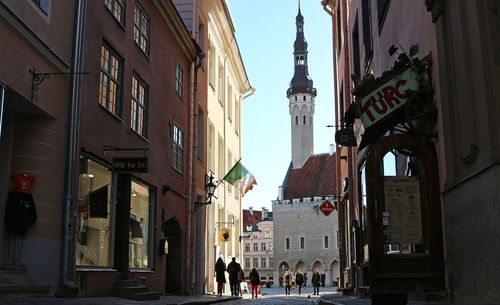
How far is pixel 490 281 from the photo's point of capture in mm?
6422

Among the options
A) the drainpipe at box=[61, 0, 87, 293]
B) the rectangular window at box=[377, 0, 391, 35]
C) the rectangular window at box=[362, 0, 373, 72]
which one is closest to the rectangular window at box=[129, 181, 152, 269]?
the drainpipe at box=[61, 0, 87, 293]

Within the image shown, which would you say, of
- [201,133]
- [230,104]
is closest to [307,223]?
[230,104]

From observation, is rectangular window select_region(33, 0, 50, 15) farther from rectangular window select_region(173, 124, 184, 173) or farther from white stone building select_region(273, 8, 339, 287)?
white stone building select_region(273, 8, 339, 287)

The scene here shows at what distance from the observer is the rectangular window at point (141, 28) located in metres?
16.1

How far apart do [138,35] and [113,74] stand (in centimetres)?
229

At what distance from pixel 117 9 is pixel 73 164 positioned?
15.6ft

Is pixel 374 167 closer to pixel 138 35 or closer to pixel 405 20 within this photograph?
pixel 405 20

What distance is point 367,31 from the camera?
1641 cm

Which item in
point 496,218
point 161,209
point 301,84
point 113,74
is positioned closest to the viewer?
point 496,218

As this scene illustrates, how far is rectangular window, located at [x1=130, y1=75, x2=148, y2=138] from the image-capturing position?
15.5 m

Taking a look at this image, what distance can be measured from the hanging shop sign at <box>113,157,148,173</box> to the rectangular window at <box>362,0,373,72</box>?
20.5 feet

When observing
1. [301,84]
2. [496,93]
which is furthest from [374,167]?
[301,84]

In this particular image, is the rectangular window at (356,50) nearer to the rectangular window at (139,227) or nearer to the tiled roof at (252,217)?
the rectangular window at (139,227)

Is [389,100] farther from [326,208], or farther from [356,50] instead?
[326,208]
